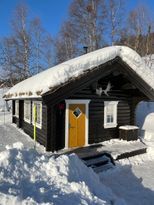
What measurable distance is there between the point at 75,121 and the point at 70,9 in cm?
2031

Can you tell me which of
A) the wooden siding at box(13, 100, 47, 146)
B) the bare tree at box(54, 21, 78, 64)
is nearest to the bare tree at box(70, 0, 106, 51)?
the bare tree at box(54, 21, 78, 64)

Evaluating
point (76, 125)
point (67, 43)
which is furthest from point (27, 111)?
point (67, 43)

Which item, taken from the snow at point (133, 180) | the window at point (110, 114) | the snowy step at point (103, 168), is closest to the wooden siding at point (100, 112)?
the window at point (110, 114)

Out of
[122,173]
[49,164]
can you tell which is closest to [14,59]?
[122,173]

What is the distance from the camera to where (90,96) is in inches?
495

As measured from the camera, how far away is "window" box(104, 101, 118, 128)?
13.3m

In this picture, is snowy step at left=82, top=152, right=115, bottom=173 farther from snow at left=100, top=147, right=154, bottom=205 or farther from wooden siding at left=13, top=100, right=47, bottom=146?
wooden siding at left=13, top=100, right=47, bottom=146

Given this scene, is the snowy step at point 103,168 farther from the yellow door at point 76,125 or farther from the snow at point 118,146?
the yellow door at point 76,125

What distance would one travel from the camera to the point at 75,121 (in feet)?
39.6

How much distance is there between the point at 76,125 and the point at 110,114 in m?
2.35

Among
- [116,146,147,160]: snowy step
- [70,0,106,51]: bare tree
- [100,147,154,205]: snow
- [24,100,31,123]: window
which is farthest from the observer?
[70,0,106,51]: bare tree

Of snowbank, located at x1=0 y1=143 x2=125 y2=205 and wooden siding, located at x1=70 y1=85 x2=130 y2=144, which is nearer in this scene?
snowbank, located at x1=0 y1=143 x2=125 y2=205

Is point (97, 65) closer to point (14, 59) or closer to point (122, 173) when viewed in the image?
point (122, 173)

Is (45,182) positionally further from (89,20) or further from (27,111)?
(89,20)
